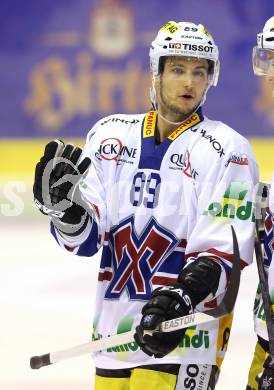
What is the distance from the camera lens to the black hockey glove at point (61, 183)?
3.33 m

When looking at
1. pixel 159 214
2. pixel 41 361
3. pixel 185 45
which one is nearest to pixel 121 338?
pixel 41 361

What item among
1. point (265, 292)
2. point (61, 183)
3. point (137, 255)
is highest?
point (61, 183)

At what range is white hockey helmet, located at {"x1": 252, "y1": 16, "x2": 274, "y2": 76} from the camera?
3.71m

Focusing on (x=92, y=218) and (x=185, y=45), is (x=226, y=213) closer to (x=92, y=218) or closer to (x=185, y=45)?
(x=92, y=218)

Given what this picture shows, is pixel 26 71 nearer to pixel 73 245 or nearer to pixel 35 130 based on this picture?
pixel 35 130

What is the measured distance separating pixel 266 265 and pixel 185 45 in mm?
741

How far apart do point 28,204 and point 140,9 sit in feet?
8.77

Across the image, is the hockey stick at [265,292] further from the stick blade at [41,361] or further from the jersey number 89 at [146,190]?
the stick blade at [41,361]

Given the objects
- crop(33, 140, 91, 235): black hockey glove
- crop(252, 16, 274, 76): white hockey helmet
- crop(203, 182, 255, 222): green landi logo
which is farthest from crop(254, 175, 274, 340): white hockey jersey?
crop(33, 140, 91, 235): black hockey glove

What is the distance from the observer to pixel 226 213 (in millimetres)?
3430

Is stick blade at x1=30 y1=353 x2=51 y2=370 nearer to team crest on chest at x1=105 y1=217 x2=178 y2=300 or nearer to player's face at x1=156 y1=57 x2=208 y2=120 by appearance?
team crest on chest at x1=105 y1=217 x2=178 y2=300

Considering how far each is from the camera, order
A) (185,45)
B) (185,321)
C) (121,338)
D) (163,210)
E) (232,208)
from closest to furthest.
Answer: (185,321) → (121,338) → (232,208) → (163,210) → (185,45)

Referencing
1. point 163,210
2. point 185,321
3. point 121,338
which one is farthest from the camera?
point 163,210

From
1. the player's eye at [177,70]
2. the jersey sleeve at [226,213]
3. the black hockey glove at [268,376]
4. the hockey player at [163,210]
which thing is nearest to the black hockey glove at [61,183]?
the hockey player at [163,210]
